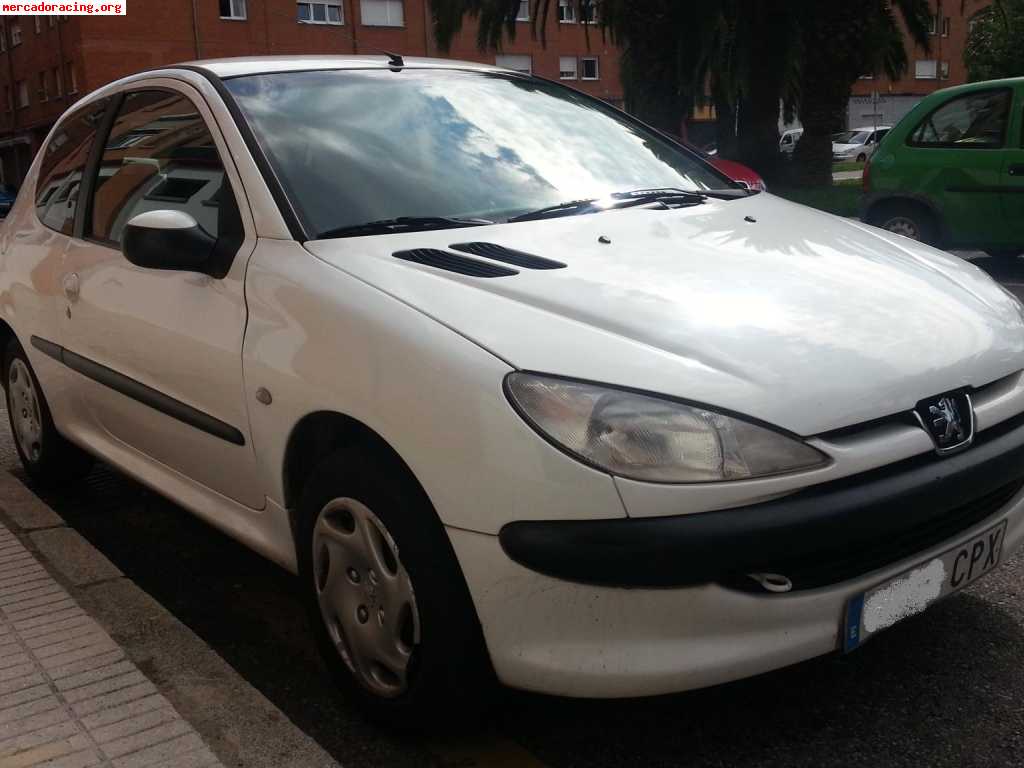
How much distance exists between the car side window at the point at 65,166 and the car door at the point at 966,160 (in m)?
7.06

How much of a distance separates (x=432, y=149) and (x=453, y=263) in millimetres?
685

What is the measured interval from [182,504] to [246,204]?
92 cm

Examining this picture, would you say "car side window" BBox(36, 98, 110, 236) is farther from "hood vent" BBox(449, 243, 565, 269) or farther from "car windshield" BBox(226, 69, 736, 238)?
"hood vent" BBox(449, 243, 565, 269)

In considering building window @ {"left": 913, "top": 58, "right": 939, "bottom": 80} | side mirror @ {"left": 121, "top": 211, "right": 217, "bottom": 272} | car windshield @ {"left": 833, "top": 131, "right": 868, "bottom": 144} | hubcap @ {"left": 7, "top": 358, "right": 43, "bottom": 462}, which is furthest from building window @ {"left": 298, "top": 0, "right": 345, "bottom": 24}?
side mirror @ {"left": 121, "top": 211, "right": 217, "bottom": 272}

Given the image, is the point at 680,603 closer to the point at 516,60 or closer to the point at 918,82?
the point at 516,60

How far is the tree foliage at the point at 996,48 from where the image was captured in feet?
110

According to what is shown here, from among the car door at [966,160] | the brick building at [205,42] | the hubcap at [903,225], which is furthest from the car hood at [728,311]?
the brick building at [205,42]

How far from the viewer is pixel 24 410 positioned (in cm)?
471

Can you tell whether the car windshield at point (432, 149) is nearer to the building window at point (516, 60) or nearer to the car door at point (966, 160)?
the car door at point (966, 160)

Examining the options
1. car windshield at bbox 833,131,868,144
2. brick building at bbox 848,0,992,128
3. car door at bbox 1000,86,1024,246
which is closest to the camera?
car door at bbox 1000,86,1024,246

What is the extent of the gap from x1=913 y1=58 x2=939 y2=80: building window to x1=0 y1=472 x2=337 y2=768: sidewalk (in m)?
64.2

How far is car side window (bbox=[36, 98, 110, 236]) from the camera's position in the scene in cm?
425

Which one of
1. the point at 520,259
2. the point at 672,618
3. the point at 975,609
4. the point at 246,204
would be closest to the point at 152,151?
the point at 246,204

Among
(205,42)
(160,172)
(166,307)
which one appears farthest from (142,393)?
(205,42)
